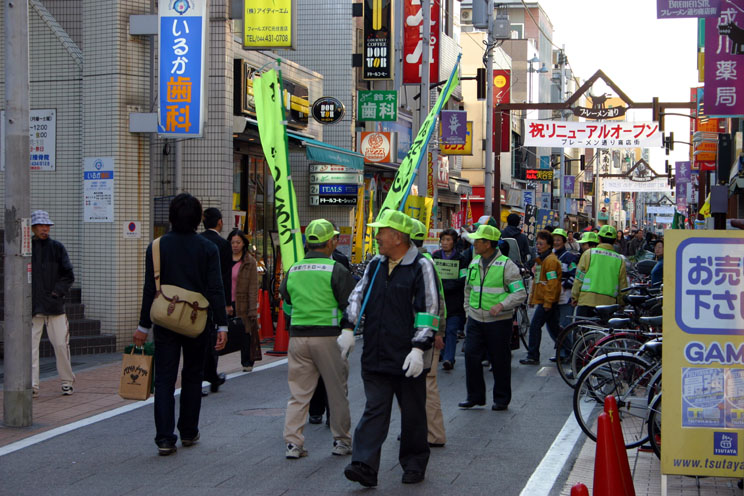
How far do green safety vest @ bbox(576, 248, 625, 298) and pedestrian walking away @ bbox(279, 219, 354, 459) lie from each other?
5380 mm

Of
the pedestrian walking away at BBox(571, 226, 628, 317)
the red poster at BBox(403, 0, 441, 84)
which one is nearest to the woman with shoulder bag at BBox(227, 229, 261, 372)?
the pedestrian walking away at BBox(571, 226, 628, 317)

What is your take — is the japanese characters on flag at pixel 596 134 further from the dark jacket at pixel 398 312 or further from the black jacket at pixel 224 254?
the dark jacket at pixel 398 312

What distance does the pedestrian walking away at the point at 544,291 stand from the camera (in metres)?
13.4

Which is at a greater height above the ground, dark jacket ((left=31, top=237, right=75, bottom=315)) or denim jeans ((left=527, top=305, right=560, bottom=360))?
dark jacket ((left=31, top=237, right=75, bottom=315))

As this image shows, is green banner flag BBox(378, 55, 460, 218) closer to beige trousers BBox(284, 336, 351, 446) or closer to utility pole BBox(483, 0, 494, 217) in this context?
beige trousers BBox(284, 336, 351, 446)

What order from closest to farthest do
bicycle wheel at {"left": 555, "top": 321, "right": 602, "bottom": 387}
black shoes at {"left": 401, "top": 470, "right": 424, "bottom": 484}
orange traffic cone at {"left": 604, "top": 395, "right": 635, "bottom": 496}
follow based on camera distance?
1. orange traffic cone at {"left": 604, "top": 395, "right": 635, "bottom": 496}
2. black shoes at {"left": 401, "top": 470, "right": 424, "bottom": 484}
3. bicycle wheel at {"left": 555, "top": 321, "right": 602, "bottom": 387}

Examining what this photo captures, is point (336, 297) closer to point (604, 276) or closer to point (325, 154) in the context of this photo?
point (604, 276)

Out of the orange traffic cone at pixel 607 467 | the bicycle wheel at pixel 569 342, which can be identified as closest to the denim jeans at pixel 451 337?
the bicycle wheel at pixel 569 342

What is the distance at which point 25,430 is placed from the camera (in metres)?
8.61

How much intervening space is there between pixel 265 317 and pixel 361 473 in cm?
935

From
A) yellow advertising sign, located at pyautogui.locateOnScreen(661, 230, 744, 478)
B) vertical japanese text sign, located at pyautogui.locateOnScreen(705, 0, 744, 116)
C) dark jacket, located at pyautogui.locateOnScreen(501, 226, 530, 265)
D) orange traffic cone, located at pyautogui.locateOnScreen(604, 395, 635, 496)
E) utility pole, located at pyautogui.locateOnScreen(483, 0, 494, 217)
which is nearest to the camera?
orange traffic cone, located at pyautogui.locateOnScreen(604, 395, 635, 496)

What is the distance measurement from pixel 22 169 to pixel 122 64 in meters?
6.50

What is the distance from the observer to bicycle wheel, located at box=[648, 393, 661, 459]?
23.5 feet

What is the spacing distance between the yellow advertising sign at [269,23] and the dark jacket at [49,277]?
6747 mm
